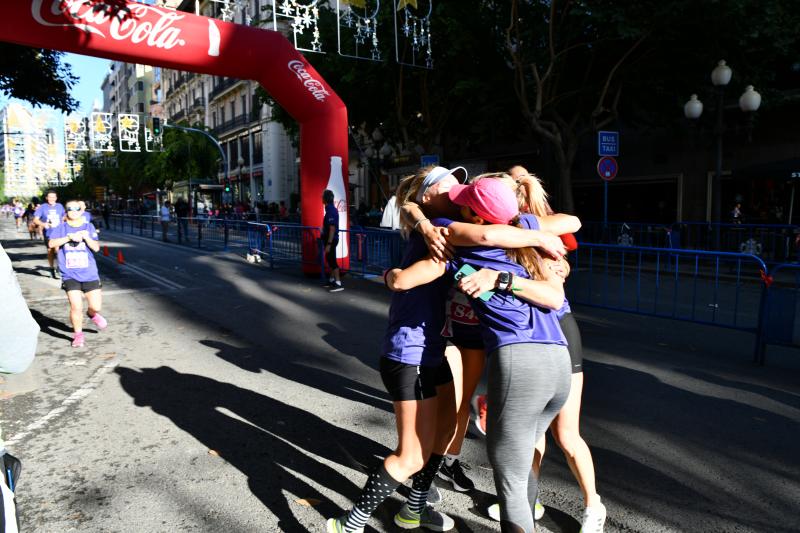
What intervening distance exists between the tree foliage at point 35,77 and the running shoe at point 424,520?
48.8 ft

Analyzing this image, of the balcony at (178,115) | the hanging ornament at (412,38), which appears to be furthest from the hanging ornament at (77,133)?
the hanging ornament at (412,38)

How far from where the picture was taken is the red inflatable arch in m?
8.96

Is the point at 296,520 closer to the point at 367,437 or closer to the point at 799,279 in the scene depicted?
the point at 367,437

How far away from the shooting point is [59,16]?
8969 mm

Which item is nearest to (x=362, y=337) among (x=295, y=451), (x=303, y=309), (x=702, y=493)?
(x=303, y=309)

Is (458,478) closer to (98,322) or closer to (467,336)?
(467,336)

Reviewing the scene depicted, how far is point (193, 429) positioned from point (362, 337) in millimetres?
2990

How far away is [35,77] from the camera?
47.1 feet

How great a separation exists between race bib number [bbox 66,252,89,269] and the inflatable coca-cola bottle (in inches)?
214

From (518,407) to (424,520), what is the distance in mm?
1173

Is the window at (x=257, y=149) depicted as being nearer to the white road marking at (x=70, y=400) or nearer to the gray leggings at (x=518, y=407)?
the white road marking at (x=70, y=400)

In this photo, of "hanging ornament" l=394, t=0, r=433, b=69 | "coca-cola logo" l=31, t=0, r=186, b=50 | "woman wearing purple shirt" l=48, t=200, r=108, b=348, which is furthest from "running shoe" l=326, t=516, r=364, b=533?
"hanging ornament" l=394, t=0, r=433, b=69

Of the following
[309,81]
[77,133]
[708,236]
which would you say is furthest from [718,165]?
[77,133]

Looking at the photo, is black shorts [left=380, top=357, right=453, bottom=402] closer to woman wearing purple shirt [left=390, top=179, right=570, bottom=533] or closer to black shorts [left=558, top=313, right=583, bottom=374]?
woman wearing purple shirt [left=390, top=179, right=570, bottom=533]
